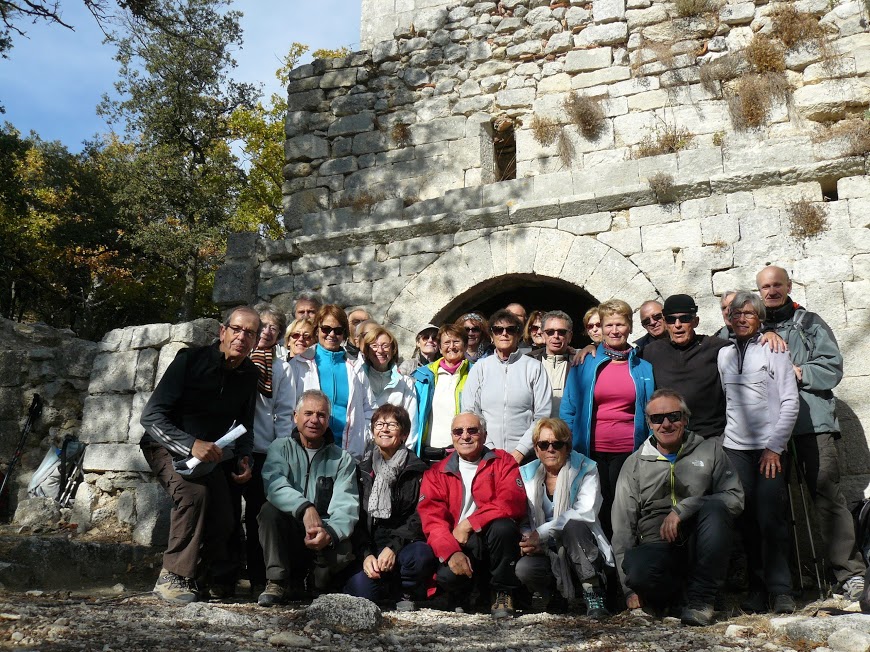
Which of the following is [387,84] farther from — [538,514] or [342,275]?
[538,514]

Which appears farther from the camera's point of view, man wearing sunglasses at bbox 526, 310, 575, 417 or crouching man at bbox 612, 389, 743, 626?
man wearing sunglasses at bbox 526, 310, 575, 417

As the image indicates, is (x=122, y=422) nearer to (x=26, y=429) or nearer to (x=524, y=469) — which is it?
(x=26, y=429)

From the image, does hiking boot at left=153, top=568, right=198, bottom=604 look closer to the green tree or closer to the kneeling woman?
the kneeling woman

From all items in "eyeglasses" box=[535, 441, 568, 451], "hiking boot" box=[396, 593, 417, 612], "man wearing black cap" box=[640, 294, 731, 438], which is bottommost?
"hiking boot" box=[396, 593, 417, 612]

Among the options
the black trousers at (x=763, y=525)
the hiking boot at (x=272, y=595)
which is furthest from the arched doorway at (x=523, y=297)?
the hiking boot at (x=272, y=595)

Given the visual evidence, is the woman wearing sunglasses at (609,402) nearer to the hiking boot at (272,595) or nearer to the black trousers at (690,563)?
the black trousers at (690,563)

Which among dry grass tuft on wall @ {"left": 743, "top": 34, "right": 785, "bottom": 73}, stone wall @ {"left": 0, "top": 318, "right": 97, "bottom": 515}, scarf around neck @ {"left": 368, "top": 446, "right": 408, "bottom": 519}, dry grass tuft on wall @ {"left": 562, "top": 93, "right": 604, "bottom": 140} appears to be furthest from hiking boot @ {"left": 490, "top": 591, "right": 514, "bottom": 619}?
dry grass tuft on wall @ {"left": 743, "top": 34, "right": 785, "bottom": 73}

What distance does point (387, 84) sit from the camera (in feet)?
28.2

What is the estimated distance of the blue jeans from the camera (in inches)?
180

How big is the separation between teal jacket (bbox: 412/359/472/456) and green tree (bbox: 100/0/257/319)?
14.9 m

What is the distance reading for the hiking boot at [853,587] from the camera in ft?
15.5

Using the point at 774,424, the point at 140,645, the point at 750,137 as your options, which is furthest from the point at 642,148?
the point at 140,645

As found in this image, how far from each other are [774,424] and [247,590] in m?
3.46

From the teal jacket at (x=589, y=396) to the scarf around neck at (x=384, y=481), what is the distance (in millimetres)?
1101
